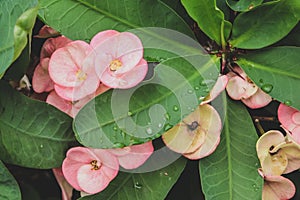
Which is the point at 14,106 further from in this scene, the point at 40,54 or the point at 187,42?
the point at 187,42

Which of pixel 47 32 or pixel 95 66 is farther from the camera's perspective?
pixel 47 32

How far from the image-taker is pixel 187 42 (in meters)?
1.01

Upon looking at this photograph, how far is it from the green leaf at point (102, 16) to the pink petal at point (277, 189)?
11.9 inches

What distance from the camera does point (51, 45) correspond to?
1.01 meters

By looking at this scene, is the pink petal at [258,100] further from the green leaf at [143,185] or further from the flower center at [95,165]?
the flower center at [95,165]

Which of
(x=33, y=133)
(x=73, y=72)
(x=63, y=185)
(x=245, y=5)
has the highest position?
(x=245, y=5)

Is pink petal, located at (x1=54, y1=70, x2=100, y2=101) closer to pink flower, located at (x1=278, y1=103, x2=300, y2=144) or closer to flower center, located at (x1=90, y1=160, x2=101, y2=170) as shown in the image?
flower center, located at (x1=90, y1=160, x2=101, y2=170)

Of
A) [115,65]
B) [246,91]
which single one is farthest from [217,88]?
[115,65]

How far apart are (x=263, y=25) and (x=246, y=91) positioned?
0.38ft

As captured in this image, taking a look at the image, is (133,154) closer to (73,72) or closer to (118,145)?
(118,145)

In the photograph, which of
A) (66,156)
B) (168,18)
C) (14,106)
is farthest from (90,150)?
(168,18)

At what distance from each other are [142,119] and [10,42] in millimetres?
241

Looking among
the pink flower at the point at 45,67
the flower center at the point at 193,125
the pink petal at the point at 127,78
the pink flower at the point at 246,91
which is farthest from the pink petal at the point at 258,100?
the pink flower at the point at 45,67

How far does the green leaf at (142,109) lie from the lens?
0.89 metres
